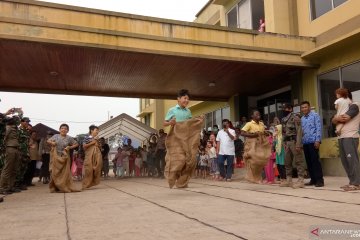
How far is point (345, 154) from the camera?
22.0 feet

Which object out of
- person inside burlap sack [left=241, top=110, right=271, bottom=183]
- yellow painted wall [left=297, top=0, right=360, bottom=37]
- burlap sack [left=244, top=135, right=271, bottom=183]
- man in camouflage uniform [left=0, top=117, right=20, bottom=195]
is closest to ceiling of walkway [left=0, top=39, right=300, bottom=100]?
yellow painted wall [left=297, top=0, right=360, bottom=37]

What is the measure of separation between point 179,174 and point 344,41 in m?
6.85

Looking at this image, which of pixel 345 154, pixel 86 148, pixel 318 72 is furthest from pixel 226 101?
pixel 345 154

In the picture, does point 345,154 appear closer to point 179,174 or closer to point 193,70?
point 179,174

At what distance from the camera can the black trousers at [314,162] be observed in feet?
24.7

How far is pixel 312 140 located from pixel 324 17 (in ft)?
21.7

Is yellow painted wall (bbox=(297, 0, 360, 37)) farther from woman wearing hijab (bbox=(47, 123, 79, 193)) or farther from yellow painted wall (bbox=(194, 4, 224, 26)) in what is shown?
woman wearing hijab (bbox=(47, 123, 79, 193))

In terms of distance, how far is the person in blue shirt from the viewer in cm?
750

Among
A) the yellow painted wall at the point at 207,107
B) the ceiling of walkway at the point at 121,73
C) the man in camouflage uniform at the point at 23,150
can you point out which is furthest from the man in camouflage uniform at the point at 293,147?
the yellow painted wall at the point at 207,107

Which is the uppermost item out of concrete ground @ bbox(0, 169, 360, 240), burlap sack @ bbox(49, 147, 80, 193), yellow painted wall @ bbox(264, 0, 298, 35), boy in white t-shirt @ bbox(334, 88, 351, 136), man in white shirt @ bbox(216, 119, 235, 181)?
yellow painted wall @ bbox(264, 0, 298, 35)

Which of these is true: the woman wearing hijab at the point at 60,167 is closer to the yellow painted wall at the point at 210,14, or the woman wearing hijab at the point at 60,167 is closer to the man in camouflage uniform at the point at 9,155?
the man in camouflage uniform at the point at 9,155

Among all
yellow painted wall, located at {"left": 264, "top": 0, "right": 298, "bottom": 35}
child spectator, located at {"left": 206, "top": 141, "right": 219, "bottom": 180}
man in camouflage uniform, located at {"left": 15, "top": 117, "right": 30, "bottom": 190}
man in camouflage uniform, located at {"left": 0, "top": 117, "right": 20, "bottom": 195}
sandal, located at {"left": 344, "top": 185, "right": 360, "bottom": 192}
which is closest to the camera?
sandal, located at {"left": 344, "top": 185, "right": 360, "bottom": 192}

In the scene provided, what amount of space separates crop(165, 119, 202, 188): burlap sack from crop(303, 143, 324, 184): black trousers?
238cm

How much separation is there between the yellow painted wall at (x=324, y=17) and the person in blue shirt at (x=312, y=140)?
518 centimetres
